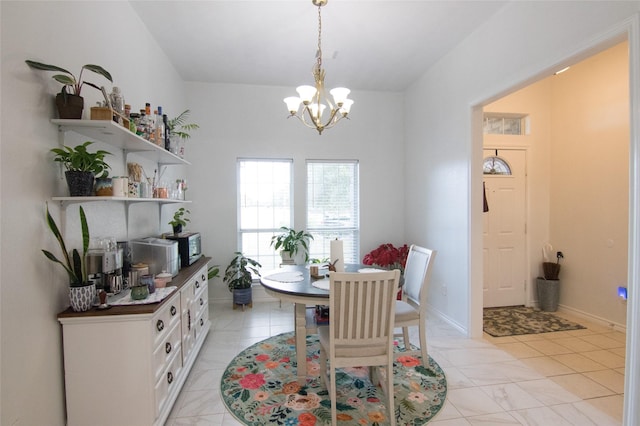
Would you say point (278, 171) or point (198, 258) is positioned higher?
point (278, 171)

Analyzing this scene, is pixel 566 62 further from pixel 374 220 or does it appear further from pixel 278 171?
pixel 278 171

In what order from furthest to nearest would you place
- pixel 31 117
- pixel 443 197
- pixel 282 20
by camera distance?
pixel 443 197 < pixel 282 20 < pixel 31 117

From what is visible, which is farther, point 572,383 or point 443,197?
point 443,197

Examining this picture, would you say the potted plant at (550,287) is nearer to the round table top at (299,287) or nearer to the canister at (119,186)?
the round table top at (299,287)

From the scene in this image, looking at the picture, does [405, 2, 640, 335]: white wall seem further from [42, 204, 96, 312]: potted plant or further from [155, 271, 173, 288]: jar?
[42, 204, 96, 312]: potted plant

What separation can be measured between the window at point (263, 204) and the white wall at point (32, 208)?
2.49 m

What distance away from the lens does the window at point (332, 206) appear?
15.1 feet

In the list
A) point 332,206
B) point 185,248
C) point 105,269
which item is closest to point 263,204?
point 332,206

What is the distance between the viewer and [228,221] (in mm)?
4363

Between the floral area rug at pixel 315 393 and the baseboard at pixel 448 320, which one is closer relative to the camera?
the floral area rug at pixel 315 393

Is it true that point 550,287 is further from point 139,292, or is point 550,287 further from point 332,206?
point 139,292

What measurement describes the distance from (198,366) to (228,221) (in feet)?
6.92

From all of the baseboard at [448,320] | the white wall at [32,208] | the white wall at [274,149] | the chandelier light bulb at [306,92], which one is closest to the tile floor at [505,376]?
the baseboard at [448,320]

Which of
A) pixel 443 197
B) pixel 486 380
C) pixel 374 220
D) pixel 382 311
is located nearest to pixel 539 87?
pixel 443 197
